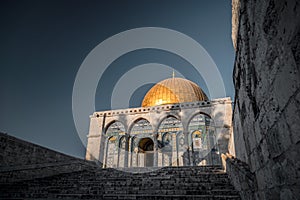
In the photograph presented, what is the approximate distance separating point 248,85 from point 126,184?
14.4 ft

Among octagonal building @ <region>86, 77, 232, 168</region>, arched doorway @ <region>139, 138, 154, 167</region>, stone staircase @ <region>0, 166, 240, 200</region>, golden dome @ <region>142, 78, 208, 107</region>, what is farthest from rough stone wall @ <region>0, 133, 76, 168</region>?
golden dome @ <region>142, 78, 208, 107</region>

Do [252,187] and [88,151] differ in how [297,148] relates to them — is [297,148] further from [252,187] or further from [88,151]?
[88,151]

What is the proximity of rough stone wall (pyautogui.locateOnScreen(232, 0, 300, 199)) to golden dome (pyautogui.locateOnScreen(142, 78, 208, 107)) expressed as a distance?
17.2 m

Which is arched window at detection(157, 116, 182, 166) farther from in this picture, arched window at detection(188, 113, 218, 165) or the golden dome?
the golden dome

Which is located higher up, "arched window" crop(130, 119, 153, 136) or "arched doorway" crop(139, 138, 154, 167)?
"arched window" crop(130, 119, 153, 136)

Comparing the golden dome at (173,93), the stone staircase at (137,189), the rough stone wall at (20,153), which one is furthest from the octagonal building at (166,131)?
the stone staircase at (137,189)

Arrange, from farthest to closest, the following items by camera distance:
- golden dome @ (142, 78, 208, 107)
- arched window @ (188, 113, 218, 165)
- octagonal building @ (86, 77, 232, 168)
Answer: golden dome @ (142, 78, 208, 107), arched window @ (188, 113, 218, 165), octagonal building @ (86, 77, 232, 168)

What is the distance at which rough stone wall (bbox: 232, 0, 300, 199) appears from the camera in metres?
1.24

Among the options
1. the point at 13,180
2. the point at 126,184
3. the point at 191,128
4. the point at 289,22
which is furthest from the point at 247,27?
the point at 191,128

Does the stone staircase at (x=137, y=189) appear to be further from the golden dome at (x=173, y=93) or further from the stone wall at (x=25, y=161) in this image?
the golden dome at (x=173, y=93)

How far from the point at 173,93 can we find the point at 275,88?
18.7 m

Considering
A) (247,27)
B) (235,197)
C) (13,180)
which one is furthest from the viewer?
(13,180)

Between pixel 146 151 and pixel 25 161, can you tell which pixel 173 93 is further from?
pixel 25 161

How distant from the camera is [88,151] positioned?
49.1 feet
